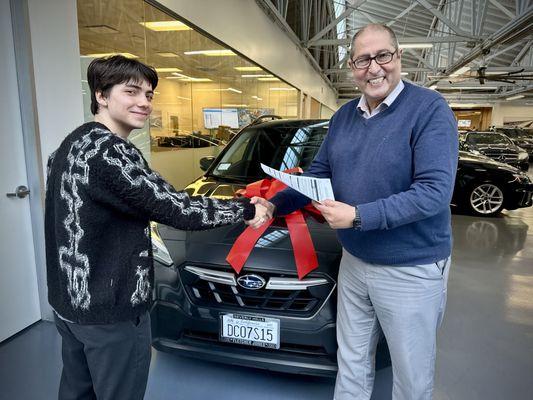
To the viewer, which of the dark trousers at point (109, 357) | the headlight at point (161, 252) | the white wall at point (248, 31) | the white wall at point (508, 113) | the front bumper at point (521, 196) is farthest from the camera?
the white wall at point (508, 113)

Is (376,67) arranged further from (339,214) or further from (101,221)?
(101,221)

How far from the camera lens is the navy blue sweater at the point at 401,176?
3.70 ft

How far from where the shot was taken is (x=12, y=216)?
2258mm

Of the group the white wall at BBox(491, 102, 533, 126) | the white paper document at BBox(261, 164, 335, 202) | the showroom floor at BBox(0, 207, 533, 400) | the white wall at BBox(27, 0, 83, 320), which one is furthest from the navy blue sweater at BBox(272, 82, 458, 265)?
the white wall at BBox(491, 102, 533, 126)

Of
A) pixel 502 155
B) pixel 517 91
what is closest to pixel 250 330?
pixel 502 155

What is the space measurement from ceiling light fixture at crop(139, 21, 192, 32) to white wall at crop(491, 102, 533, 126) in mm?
33391

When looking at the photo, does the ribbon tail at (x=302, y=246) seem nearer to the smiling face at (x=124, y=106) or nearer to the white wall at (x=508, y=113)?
the smiling face at (x=124, y=106)

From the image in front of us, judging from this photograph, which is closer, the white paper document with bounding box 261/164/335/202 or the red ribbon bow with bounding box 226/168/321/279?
the white paper document with bounding box 261/164/335/202

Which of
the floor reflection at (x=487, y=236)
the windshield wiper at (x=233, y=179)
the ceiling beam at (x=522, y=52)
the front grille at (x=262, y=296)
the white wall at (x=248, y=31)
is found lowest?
the floor reflection at (x=487, y=236)

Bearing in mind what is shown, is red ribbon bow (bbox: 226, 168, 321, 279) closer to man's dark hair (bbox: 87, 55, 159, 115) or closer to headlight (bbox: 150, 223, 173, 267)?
headlight (bbox: 150, 223, 173, 267)

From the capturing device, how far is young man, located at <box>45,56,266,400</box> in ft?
3.20

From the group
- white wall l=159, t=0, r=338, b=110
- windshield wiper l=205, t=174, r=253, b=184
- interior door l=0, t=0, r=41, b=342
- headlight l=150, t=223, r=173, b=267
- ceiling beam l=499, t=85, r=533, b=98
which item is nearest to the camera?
headlight l=150, t=223, r=173, b=267

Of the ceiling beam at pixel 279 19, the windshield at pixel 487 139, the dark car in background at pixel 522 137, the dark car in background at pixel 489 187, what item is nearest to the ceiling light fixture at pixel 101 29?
the ceiling beam at pixel 279 19

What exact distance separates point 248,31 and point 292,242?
6285 millimetres
